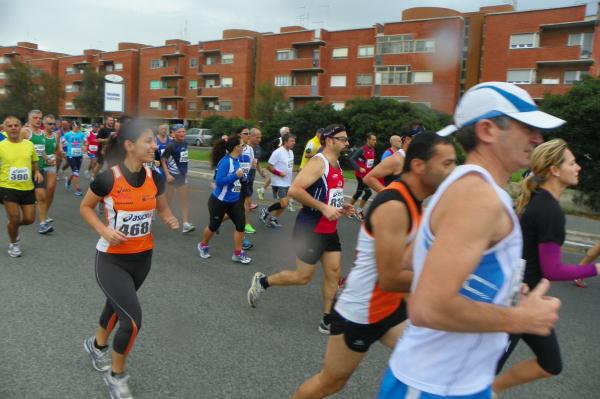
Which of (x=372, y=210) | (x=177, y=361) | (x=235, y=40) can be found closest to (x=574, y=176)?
(x=372, y=210)

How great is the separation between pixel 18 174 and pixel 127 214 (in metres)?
4.16

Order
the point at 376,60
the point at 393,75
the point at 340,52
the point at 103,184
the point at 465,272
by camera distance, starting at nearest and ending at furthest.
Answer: the point at 465,272, the point at 103,184, the point at 393,75, the point at 376,60, the point at 340,52

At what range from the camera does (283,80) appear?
199ft

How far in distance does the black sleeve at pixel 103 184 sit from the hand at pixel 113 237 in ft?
1.02

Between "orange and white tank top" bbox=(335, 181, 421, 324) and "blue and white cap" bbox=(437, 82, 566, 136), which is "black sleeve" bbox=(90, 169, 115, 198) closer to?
"orange and white tank top" bbox=(335, 181, 421, 324)

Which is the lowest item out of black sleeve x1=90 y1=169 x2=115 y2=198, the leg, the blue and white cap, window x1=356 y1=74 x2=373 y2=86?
the leg

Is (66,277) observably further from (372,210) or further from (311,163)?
(372,210)

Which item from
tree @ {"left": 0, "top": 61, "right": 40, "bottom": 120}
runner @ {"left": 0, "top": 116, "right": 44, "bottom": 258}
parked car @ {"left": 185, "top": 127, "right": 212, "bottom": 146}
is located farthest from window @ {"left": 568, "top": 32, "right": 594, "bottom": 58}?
tree @ {"left": 0, "top": 61, "right": 40, "bottom": 120}

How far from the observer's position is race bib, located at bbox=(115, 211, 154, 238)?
349cm

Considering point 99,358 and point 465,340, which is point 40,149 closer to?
point 99,358

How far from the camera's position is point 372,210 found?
249cm

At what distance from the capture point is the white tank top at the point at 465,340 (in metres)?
1.48

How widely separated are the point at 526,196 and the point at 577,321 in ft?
8.80

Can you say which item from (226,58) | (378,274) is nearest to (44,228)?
(378,274)
